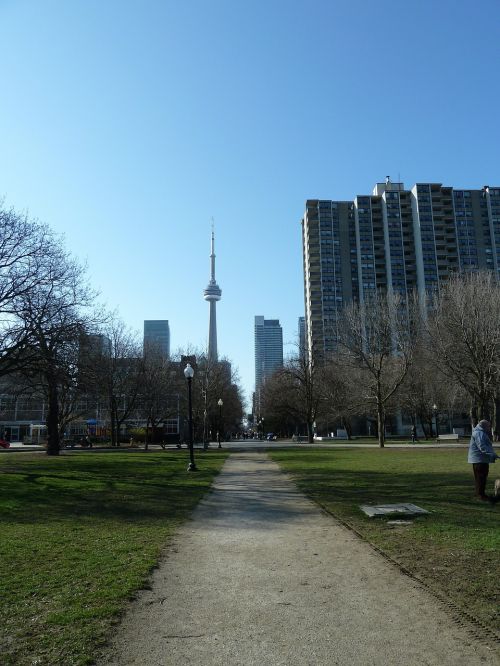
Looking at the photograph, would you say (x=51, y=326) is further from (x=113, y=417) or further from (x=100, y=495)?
(x=113, y=417)

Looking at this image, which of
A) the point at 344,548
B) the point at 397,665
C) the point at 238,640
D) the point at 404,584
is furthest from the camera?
the point at 344,548

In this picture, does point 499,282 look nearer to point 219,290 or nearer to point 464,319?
point 464,319

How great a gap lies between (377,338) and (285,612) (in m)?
39.0

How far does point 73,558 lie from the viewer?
23.4 ft

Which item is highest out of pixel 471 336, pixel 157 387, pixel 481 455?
pixel 471 336

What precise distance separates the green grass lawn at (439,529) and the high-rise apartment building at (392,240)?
360 feet

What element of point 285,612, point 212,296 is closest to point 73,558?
point 285,612

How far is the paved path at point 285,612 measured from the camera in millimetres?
4047

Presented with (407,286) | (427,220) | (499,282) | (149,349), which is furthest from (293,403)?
(427,220)

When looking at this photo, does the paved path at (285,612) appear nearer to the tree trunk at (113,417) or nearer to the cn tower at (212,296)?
the tree trunk at (113,417)

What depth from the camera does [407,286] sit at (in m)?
125

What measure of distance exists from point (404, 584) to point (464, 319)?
33.9 metres

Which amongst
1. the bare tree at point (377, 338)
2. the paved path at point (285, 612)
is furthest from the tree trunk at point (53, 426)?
the paved path at point (285, 612)

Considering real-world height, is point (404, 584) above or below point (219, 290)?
below
